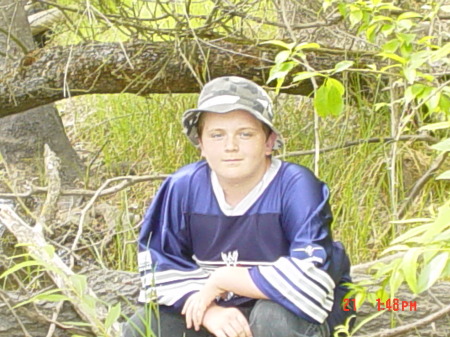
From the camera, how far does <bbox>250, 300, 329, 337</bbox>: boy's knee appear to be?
7.29ft

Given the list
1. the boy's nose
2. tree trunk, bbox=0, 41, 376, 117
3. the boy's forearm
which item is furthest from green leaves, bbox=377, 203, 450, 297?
tree trunk, bbox=0, 41, 376, 117

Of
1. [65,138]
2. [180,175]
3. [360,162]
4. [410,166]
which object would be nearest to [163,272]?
[180,175]

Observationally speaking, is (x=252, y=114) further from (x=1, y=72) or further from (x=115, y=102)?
(x=115, y=102)

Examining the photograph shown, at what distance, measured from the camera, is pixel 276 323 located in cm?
222

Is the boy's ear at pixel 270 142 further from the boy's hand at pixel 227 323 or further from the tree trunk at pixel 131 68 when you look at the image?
the tree trunk at pixel 131 68

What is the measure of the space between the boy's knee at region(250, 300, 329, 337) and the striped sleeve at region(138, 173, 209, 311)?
209 mm

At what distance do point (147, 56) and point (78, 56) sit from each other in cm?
33

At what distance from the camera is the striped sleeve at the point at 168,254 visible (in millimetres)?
2387

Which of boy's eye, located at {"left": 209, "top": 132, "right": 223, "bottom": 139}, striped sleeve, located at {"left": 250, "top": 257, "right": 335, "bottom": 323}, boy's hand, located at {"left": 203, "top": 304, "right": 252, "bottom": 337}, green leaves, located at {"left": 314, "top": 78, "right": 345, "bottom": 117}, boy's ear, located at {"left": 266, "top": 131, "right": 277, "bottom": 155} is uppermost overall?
green leaves, located at {"left": 314, "top": 78, "right": 345, "bottom": 117}

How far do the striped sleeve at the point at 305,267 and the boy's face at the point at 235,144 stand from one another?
0.50ft

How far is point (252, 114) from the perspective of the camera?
Answer: 2.30m
